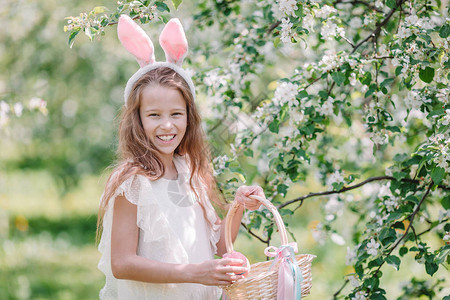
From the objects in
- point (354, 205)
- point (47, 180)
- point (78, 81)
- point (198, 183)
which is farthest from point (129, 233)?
point (47, 180)

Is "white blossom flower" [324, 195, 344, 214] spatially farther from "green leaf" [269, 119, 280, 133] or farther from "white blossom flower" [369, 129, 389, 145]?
"green leaf" [269, 119, 280, 133]

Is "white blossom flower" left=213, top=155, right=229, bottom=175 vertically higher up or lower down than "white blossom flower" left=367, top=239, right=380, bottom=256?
higher up

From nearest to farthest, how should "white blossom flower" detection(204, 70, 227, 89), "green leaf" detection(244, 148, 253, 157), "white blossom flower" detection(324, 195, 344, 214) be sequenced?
"green leaf" detection(244, 148, 253, 157) → "white blossom flower" detection(204, 70, 227, 89) → "white blossom flower" detection(324, 195, 344, 214)

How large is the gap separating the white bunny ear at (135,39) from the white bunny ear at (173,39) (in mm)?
58

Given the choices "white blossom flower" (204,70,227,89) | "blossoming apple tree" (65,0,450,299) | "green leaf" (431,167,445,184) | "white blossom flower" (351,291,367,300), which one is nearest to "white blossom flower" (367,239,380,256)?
"blossoming apple tree" (65,0,450,299)

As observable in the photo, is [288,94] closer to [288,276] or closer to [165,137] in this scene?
[165,137]

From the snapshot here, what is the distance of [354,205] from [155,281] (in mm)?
1520

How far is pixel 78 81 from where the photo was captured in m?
6.43

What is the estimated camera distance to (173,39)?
1.97 m

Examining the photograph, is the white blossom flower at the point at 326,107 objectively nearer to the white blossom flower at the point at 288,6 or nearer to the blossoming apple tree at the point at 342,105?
the blossoming apple tree at the point at 342,105

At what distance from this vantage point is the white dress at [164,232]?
6.00 ft

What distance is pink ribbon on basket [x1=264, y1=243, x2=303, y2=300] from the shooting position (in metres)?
1.62

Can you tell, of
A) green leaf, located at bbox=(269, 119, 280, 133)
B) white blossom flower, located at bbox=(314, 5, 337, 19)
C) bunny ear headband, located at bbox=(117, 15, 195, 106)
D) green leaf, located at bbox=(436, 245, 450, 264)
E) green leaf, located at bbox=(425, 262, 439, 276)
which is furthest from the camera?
green leaf, located at bbox=(269, 119, 280, 133)

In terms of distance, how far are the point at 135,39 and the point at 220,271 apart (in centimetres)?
86
